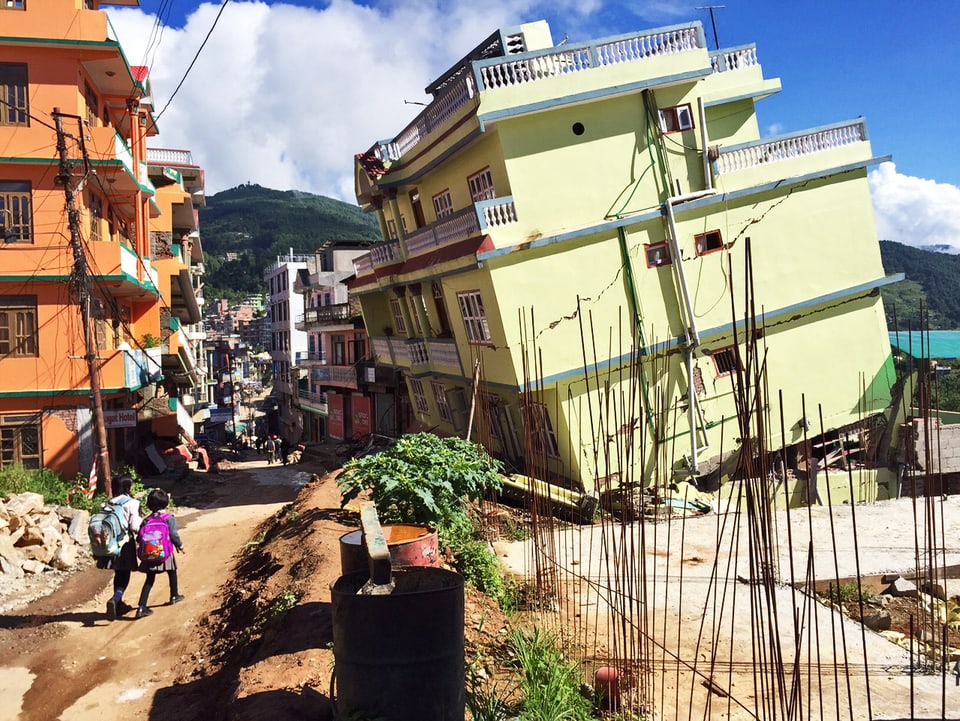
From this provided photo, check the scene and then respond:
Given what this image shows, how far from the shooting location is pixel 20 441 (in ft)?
61.9

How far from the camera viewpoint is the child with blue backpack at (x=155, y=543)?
31.0ft

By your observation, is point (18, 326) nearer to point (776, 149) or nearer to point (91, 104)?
point (91, 104)

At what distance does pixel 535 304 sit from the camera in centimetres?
1683

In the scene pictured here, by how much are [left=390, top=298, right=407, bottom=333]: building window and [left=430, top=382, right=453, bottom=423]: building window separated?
2514 mm

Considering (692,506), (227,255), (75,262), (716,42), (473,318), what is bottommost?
(692,506)

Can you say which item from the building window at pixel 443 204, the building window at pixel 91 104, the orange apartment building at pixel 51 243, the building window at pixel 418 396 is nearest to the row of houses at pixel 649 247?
the building window at pixel 443 204

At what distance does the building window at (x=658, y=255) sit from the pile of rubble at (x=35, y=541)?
1290cm

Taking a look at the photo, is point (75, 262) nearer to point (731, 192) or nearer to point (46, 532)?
point (46, 532)

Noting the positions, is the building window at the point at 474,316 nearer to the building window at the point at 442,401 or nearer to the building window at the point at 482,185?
the building window at the point at 482,185

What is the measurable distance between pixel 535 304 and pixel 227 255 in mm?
131214

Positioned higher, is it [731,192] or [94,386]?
[731,192]

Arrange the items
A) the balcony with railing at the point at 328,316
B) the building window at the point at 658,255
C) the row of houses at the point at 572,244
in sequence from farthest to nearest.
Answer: the balcony with railing at the point at 328,316 → the building window at the point at 658,255 → the row of houses at the point at 572,244

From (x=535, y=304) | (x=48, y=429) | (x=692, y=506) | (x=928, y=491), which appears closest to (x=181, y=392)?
(x=48, y=429)

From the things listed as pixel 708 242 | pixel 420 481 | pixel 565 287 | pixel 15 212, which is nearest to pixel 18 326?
pixel 15 212
